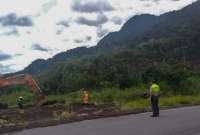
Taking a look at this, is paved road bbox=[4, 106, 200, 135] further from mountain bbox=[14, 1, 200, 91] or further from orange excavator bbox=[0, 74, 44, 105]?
mountain bbox=[14, 1, 200, 91]

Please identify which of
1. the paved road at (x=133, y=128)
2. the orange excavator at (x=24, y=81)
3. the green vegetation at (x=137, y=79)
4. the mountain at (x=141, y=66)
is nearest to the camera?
the paved road at (x=133, y=128)

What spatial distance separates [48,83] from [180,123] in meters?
64.7

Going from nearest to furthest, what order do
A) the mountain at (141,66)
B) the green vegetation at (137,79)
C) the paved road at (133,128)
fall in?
1. the paved road at (133,128)
2. the green vegetation at (137,79)
3. the mountain at (141,66)

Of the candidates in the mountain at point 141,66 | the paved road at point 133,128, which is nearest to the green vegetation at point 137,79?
the mountain at point 141,66

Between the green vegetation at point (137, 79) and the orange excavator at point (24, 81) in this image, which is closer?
the orange excavator at point (24, 81)

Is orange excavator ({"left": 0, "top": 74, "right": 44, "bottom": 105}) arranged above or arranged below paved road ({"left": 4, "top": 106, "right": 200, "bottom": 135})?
above

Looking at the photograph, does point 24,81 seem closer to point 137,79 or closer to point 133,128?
point 137,79

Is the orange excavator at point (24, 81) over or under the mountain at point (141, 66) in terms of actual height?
under

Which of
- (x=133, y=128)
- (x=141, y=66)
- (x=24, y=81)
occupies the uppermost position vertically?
(x=141, y=66)

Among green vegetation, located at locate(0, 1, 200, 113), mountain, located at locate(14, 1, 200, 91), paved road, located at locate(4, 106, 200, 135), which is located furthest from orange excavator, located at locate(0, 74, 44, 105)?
mountain, located at locate(14, 1, 200, 91)

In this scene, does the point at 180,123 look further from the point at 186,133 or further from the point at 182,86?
the point at 182,86

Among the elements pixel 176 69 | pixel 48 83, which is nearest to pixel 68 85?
pixel 48 83

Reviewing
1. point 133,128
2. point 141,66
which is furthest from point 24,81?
point 141,66

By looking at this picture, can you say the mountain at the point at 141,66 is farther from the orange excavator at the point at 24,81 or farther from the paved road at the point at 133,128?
the paved road at the point at 133,128
